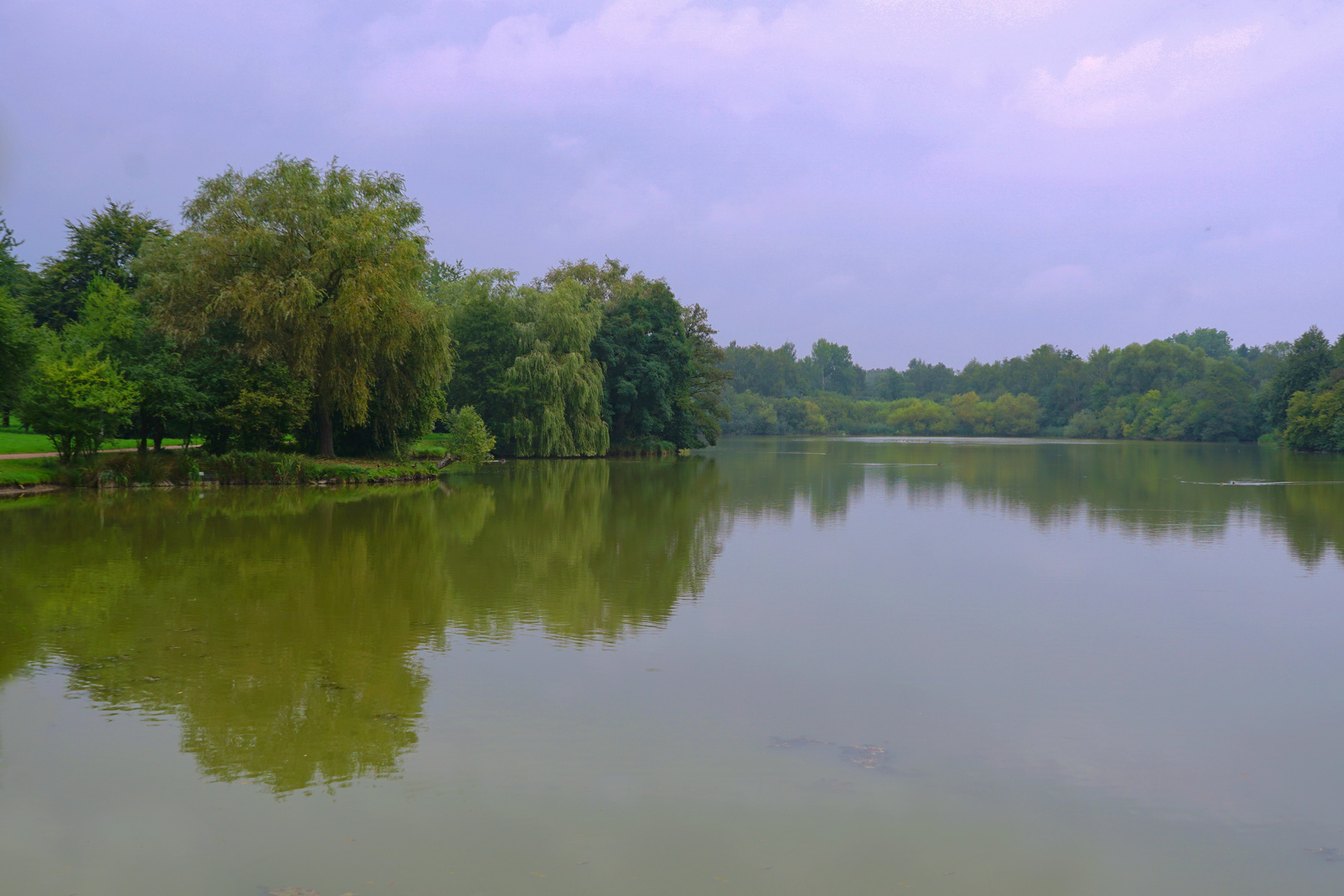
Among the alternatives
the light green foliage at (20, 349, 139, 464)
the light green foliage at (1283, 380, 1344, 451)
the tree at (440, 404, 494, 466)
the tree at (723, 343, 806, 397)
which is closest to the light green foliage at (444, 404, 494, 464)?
the tree at (440, 404, 494, 466)

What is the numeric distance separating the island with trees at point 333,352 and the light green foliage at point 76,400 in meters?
0.06

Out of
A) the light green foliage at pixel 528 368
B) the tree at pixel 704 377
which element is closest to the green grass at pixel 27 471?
the light green foliage at pixel 528 368

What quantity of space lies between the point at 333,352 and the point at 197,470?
498 cm

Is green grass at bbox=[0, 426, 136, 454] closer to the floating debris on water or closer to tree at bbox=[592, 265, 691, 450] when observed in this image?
tree at bbox=[592, 265, 691, 450]

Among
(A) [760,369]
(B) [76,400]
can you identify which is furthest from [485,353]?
(A) [760,369]

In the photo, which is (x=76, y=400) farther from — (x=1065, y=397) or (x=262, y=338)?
(x=1065, y=397)

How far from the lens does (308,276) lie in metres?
27.4

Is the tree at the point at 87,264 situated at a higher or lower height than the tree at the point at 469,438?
higher

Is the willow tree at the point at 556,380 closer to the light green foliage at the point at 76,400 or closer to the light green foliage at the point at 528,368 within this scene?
the light green foliage at the point at 528,368

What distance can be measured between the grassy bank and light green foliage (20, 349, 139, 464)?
66 cm

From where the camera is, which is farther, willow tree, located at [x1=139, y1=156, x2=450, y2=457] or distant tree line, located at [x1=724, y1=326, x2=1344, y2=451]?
distant tree line, located at [x1=724, y1=326, x2=1344, y2=451]

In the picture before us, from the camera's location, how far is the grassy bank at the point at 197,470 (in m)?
24.4

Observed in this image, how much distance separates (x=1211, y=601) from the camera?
12.0 m

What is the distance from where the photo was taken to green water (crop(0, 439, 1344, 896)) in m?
4.99
